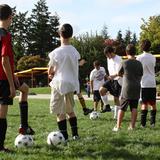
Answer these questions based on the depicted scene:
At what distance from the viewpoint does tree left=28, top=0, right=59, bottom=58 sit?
94688 millimetres

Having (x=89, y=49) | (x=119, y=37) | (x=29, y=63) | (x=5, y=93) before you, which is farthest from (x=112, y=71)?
(x=119, y=37)

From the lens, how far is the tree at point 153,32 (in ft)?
216

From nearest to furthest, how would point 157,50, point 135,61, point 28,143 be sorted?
point 28,143
point 135,61
point 157,50

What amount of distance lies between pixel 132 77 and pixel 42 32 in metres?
86.9

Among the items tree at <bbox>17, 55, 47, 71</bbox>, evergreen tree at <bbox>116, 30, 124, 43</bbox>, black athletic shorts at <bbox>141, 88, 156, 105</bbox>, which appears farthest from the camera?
evergreen tree at <bbox>116, 30, 124, 43</bbox>

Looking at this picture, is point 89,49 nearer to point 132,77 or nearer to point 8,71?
point 132,77

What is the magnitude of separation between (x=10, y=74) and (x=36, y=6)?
96.4 metres

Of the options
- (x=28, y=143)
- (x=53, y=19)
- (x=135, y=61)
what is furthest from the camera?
(x=53, y=19)

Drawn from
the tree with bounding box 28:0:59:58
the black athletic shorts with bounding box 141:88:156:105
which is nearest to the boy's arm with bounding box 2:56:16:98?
the black athletic shorts with bounding box 141:88:156:105

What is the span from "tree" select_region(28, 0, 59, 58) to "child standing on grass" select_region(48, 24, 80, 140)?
85.1 meters

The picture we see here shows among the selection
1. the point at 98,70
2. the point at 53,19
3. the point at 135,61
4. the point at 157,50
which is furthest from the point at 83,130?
the point at 53,19

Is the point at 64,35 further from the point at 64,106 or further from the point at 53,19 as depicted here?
the point at 53,19

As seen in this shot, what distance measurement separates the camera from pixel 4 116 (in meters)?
7.38

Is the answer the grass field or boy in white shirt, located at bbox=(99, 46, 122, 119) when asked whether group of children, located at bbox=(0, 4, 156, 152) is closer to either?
the grass field
